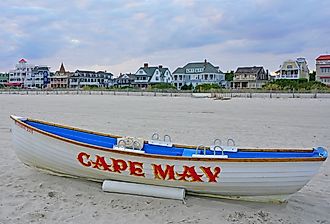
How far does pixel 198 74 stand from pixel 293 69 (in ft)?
64.7

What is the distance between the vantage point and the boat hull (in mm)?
4887

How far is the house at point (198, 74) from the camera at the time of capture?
75000 mm

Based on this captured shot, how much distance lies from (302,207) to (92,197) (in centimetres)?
332

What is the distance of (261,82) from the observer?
70.8 m

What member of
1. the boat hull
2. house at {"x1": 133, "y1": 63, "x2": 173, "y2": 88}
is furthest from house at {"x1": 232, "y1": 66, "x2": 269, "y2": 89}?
the boat hull

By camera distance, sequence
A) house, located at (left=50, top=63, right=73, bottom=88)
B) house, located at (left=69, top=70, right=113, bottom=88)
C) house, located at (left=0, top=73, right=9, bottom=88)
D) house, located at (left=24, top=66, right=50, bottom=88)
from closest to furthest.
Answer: house, located at (left=69, top=70, right=113, bottom=88)
house, located at (left=50, top=63, right=73, bottom=88)
house, located at (left=24, top=66, right=50, bottom=88)
house, located at (left=0, top=73, right=9, bottom=88)

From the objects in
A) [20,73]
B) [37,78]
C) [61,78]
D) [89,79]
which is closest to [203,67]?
[89,79]

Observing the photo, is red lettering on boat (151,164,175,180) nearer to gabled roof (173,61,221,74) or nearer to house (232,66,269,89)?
house (232,66,269,89)

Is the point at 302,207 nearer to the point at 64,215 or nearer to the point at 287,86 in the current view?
the point at 64,215

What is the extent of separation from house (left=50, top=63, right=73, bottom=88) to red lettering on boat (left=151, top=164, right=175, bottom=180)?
3825 inches

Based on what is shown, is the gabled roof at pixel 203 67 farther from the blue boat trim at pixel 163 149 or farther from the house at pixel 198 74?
the blue boat trim at pixel 163 149

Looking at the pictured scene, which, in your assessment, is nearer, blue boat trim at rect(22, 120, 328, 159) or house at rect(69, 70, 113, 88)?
blue boat trim at rect(22, 120, 328, 159)

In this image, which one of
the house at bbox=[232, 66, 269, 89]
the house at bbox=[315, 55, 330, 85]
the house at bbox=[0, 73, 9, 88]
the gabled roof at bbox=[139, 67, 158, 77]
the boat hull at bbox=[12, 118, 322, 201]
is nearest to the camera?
the boat hull at bbox=[12, 118, 322, 201]

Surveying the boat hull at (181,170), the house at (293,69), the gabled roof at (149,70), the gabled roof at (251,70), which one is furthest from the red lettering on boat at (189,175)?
the gabled roof at (149,70)
